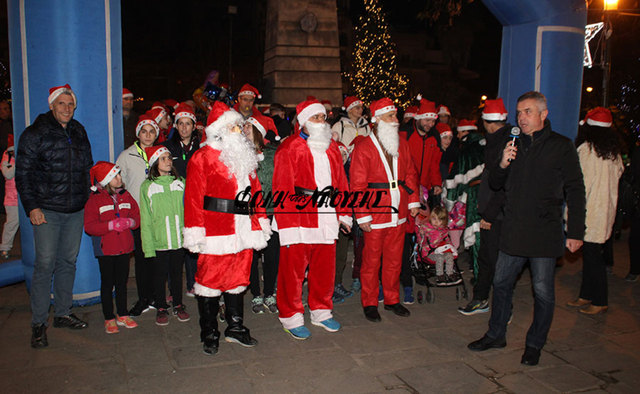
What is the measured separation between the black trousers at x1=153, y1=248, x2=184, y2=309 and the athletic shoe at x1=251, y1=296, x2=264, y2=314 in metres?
0.82

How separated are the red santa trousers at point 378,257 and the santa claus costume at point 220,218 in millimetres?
1343

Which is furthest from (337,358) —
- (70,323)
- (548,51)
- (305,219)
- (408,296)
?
(548,51)

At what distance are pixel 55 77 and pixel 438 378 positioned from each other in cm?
482

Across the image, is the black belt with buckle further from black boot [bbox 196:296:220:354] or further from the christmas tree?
the christmas tree

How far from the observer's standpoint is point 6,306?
18.7 feet

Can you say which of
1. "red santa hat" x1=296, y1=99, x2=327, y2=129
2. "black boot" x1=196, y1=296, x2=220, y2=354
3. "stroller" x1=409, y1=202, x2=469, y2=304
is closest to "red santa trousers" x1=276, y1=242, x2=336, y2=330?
"black boot" x1=196, y1=296, x2=220, y2=354

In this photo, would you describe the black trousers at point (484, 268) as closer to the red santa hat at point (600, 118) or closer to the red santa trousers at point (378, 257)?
the red santa trousers at point (378, 257)

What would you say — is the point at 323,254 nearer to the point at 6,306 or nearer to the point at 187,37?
the point at 6,306

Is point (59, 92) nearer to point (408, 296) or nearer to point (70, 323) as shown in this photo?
point (70, 323)

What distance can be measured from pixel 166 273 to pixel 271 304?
4.00 ft

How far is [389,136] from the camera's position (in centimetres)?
536

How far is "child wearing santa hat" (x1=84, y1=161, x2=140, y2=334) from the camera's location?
4863 mm

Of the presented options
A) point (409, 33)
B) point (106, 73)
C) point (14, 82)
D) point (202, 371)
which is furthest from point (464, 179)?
point (409, 33)

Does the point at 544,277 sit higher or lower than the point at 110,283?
higher
